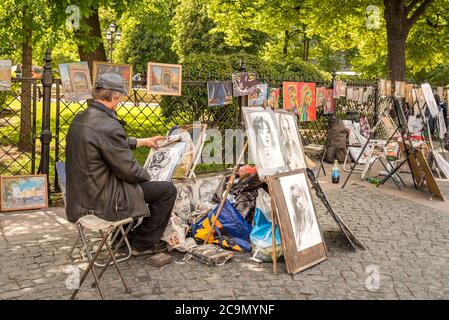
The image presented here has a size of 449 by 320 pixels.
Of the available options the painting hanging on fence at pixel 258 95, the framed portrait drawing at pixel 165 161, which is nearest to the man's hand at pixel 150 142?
the framed portrait drawing at pixel 165 161

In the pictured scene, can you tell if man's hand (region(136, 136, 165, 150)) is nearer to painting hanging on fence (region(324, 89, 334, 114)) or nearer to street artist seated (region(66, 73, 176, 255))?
street artist seated (region(66, 73, 176, 255))

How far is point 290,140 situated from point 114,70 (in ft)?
9.00

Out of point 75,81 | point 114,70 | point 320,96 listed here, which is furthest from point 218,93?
point 320,96

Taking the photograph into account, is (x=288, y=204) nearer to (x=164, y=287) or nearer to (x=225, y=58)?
(x=164, y=287)

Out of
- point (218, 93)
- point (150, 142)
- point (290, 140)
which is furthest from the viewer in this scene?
point (218, 93)

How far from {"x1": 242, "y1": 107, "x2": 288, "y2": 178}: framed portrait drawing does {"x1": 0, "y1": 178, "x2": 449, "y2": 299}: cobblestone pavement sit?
99 cm

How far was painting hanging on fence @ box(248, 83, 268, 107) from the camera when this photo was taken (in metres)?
8.91

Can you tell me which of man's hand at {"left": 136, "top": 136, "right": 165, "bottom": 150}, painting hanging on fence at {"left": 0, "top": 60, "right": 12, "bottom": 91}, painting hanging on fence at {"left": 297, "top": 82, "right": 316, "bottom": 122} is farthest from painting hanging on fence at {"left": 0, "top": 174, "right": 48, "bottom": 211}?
painting hanging on fence at {"left": 297, "top": 82, "right": 316, "bottom": 122}

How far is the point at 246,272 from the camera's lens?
4.89m

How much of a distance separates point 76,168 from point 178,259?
1504 millimetres

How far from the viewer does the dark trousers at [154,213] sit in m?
4.91

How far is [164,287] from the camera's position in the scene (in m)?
4.46

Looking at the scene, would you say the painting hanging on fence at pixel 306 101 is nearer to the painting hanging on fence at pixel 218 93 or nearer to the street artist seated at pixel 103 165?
the painting hanging on fence at pixel 218 93

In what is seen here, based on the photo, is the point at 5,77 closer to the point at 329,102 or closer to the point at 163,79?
the point at 163,79
